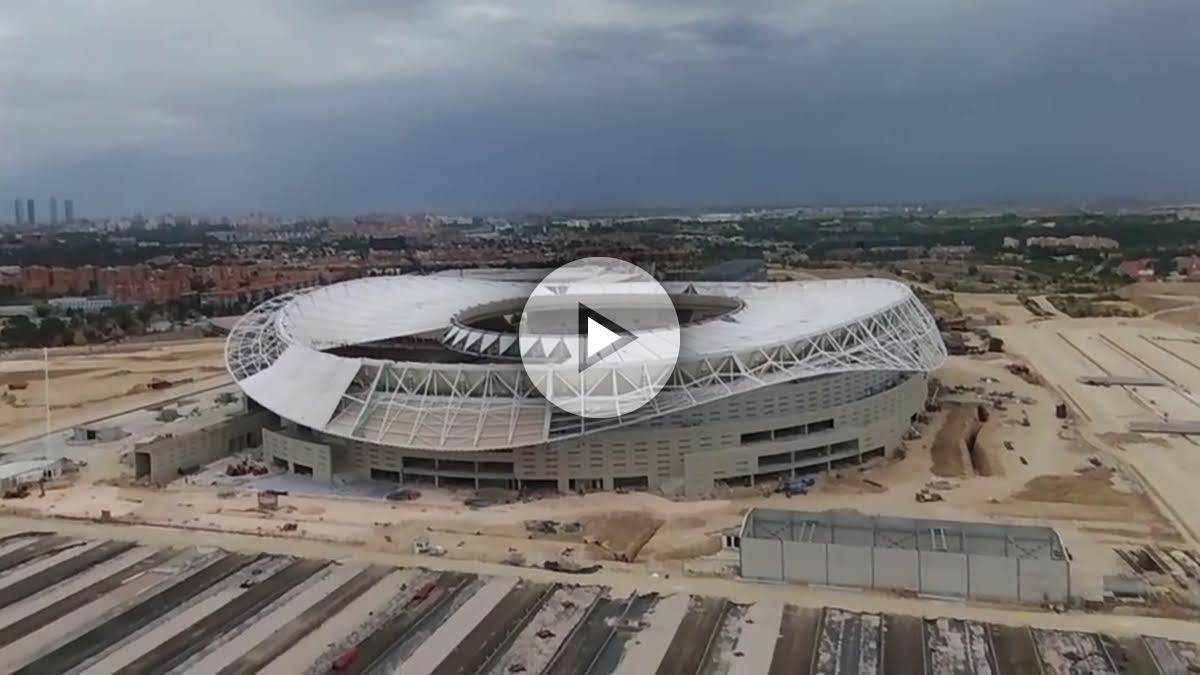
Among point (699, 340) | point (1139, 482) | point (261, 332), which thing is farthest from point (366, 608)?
point (1139, 482)

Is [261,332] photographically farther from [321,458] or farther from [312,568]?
[312,568]

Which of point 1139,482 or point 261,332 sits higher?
point 261,332

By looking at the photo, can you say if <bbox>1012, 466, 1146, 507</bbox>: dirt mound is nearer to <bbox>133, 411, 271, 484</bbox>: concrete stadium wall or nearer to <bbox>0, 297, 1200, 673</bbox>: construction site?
<bbox>0, 297, 1200, 673</bbox>: construction site

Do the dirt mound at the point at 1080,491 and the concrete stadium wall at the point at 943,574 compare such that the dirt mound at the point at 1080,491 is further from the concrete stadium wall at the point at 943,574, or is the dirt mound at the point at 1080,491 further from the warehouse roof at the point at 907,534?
the concrete stadium wall at the point at 943,574

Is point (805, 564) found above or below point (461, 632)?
above
